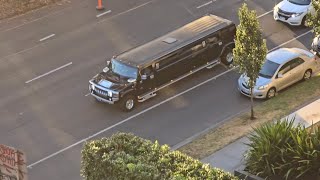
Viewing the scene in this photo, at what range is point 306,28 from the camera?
1169 inches

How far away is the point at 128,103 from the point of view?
24.4 metres

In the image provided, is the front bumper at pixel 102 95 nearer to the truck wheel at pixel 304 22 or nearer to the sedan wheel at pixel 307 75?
the sedan wheel at pixel 307 75

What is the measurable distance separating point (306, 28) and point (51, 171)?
13507mm

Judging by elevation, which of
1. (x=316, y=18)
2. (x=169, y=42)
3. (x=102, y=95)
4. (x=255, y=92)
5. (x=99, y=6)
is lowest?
(x=99, y=6)

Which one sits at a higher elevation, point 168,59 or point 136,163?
point 136,163

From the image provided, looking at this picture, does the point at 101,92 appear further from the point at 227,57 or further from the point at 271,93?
the point at 271,93

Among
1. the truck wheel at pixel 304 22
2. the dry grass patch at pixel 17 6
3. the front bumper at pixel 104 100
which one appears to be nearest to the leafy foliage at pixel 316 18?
the truck wheel at pixel 304 22

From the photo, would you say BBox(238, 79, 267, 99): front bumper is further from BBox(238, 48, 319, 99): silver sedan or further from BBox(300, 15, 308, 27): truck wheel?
BBox(300, 15, 308, 27): truck wheel

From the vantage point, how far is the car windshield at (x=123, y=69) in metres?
24.6

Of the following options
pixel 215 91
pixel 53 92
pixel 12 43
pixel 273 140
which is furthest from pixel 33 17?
pixel 273 140

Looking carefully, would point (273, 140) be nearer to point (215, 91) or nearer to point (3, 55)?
point (215, 91)

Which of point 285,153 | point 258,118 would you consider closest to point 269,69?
point 258,118

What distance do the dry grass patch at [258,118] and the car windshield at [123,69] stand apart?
12.6 feet

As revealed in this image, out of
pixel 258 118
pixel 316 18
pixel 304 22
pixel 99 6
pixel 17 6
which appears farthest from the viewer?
pixel 17 6
